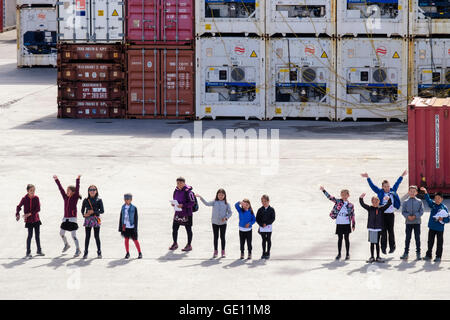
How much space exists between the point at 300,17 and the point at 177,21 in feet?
16.3

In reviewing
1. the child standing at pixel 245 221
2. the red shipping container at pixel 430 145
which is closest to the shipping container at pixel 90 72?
the red shipping container at pixel 430 145

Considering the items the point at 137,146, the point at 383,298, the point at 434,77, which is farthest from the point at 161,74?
the point at 383,298

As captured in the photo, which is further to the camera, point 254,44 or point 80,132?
point 254,44

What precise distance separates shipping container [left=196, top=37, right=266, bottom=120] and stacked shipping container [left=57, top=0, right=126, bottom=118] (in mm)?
3421

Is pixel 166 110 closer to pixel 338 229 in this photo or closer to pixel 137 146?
pixel 137 146

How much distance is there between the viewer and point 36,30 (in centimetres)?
5097

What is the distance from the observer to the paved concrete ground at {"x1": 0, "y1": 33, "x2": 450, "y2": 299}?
47.7 feet

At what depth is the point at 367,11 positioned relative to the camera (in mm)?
35969

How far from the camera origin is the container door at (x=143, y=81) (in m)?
37.0

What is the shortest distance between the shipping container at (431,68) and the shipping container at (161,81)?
905cm

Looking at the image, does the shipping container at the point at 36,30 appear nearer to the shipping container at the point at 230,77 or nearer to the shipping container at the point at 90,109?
the shipping container at the point at 90,109

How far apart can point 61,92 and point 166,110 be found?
4518mm

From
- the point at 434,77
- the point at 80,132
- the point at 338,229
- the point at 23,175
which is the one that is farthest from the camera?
the point at 434,77

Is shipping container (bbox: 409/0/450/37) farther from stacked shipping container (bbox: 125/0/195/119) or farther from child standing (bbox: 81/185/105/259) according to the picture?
child standing (bbox: 81/185/105/259)
